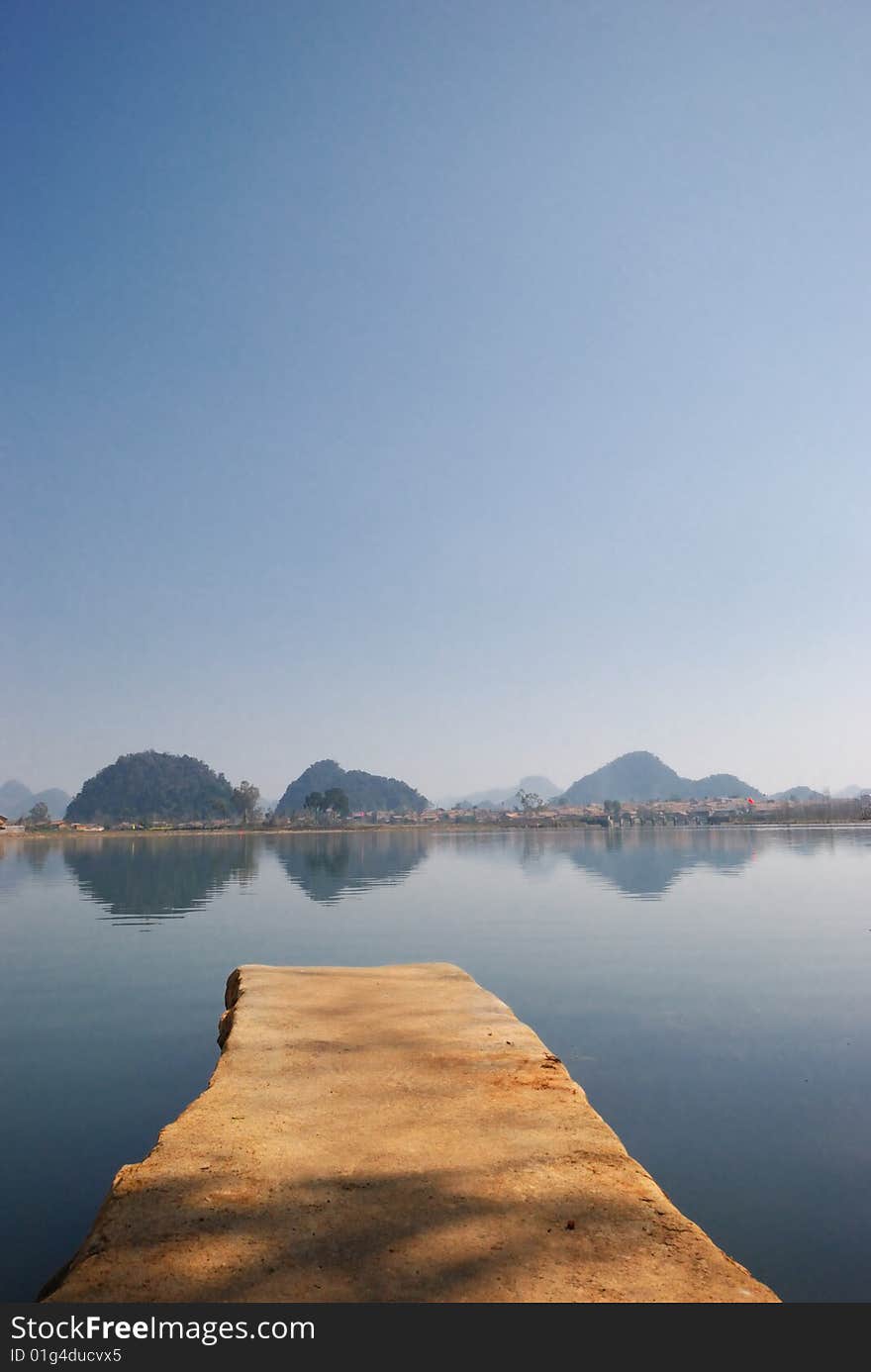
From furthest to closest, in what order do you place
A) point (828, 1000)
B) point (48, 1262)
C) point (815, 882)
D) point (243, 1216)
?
point (815, 882), point (828, 1000), point (48, 1262), point (243, 1216)

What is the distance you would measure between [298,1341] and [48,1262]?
3442 mm

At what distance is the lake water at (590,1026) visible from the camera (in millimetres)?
6477

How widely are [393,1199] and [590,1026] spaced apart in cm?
772

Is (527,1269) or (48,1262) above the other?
(527,1269)

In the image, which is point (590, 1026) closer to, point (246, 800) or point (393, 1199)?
point (393, 1199)

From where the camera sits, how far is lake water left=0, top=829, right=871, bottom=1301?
21.2 ft

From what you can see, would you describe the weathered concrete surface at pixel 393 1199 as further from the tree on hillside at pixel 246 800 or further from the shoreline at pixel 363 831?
the tree on hillside at pixel 246 800

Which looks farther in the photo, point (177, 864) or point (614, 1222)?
point (177, 864)

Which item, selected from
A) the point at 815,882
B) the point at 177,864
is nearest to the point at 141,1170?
the point at 815,882

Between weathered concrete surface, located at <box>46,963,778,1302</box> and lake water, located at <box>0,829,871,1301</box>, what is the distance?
1331mm

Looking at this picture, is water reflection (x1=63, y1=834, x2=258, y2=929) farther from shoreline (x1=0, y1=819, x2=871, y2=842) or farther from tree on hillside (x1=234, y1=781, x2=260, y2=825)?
tree on hillside (x1=234, y1=781, x2=260, y2=825)

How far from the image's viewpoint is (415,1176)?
4.98m

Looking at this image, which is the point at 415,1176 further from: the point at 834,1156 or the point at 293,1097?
the point at 834,1156

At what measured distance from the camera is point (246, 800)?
18388 cm
